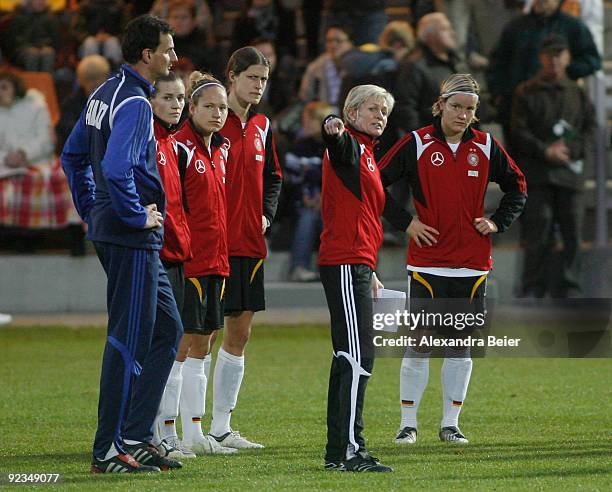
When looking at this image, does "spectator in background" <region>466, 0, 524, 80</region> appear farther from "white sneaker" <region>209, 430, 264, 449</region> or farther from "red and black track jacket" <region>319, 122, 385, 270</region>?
"red and black track jacket" <region>319, 122, 385, 270</region>

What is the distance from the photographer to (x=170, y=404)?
7.35 meters

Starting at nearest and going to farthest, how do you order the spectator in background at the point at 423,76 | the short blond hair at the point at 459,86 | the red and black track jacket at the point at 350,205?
1. the red and black track jacket at the point at 350,205
2. the short blond hair at the point at 459,86
3. the spectator in background at the point at 423,76

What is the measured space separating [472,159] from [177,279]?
198 centimetres

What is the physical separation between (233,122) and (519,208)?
69.4 inches

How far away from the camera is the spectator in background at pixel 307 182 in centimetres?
1512

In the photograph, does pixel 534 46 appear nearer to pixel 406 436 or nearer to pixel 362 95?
pixel 406 436

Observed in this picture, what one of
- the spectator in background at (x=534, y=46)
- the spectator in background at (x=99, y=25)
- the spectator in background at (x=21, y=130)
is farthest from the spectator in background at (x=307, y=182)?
the spectator in background at (x=21, y=130)

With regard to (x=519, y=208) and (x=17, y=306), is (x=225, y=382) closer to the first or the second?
(x=519, y=208)

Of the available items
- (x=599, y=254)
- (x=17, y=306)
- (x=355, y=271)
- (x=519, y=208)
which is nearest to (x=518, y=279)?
(x=599, y=254)

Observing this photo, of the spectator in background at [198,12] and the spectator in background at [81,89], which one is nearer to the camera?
the spectator in background at [81,89]

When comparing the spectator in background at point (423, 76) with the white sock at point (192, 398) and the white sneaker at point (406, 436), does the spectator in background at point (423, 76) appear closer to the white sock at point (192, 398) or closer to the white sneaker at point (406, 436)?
the white sneaker at point (406, 436)

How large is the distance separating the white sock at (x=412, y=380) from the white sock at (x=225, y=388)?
0.95 meters

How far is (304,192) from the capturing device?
50.0 ft

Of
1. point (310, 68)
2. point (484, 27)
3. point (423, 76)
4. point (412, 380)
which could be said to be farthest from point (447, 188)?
point (484, 27)
